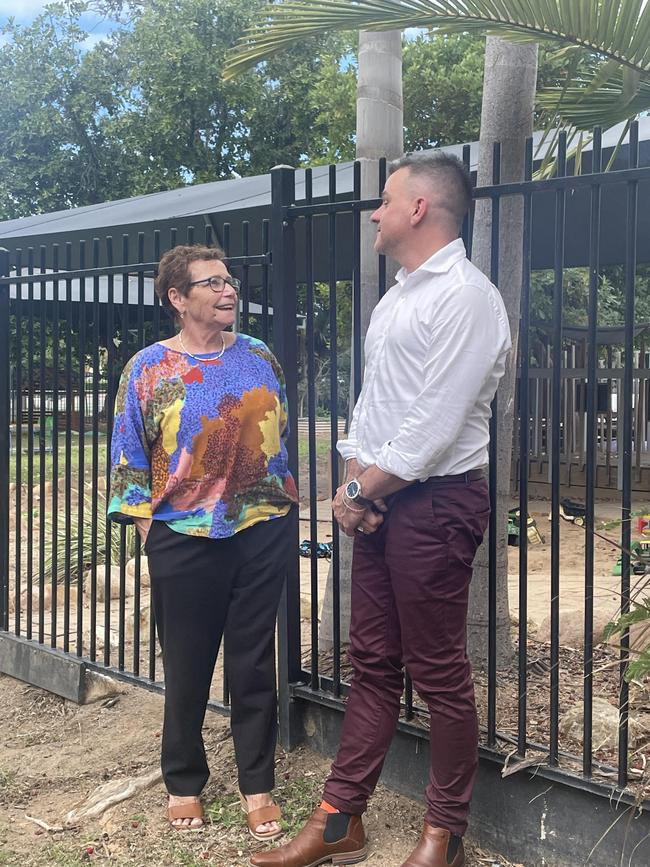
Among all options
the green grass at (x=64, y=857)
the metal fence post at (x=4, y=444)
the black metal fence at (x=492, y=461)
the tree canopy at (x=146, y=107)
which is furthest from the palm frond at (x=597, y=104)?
the tree canopy at (x=146, y=107)

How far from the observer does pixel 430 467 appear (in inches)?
95.5

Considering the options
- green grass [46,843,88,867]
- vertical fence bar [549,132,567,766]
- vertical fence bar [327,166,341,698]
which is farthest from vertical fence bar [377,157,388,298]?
green grass [46,843,88,867]

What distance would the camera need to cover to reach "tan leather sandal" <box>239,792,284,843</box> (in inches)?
117

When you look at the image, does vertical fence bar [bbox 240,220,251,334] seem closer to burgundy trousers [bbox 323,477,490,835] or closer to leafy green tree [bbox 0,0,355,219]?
burgundy trousers [bbox 323,477,490,835]

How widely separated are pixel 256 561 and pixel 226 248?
57.0 inches

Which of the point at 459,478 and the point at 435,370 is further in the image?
the point at 459,478

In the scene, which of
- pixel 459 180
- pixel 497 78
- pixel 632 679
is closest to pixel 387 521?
pixel 632 679

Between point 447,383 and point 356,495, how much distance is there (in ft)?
1.48

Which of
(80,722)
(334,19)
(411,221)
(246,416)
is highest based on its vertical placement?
(334,19)

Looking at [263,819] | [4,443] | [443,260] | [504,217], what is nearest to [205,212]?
[4,443]

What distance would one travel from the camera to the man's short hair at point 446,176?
8.30 feet

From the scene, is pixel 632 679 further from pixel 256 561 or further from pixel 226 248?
pixel 226 248

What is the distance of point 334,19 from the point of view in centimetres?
306

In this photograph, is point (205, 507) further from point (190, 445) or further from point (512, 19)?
point (512, 19)
